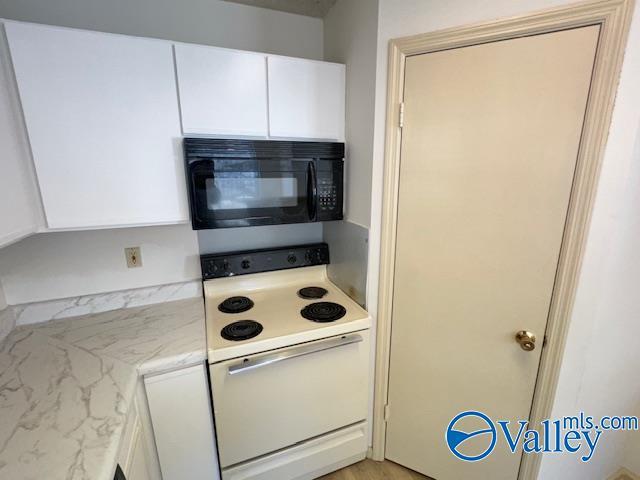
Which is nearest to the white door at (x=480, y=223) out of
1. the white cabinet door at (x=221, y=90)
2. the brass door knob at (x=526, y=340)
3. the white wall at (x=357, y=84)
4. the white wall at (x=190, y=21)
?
the brass door knob at (x=526, y=340)

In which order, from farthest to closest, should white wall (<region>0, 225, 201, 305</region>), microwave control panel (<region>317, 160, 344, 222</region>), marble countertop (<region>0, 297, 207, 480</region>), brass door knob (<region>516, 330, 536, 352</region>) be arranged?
microwave control panel (<region>317, 160, 344, 222</region>), white wall (<region>0, 225, 201, 305</region>), brass door knob (<region>516, 330, 536, 352</region>), marble countertop (<region>0, 297, 207, 480</region>)

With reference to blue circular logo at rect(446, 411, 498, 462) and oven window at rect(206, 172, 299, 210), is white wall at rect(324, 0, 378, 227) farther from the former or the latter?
blue circular logo at rect(446, 411, 498, 462)

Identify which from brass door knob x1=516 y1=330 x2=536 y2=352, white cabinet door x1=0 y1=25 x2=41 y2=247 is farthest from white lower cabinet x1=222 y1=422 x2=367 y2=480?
white cabinet door x1=0 y1=25 x2=41 y2=247

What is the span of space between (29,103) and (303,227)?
130cm

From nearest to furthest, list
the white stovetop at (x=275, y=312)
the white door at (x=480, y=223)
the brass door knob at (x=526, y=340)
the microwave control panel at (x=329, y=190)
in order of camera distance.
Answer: the white door at (x=480, y=223) → the brass door knob at (x=526, y=340) → the white stovetop at (x=275, y=312) → the microwave control panel at (x=329, y=190)

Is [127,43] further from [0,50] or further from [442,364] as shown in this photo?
[442,364]

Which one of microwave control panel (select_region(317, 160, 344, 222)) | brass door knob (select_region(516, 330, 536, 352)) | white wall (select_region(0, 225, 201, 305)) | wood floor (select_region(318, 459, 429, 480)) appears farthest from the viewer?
wood floor (select_region(318, 459, 429, 480))

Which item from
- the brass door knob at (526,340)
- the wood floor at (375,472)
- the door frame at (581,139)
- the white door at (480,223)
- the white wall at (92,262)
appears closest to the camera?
the door frame at (581,139)

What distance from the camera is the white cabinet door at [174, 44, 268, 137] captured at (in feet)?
4.04

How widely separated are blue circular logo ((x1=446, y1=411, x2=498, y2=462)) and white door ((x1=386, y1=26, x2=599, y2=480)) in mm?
21

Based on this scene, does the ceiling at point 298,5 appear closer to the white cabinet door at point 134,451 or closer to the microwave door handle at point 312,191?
the microwave door handle at point 312,191

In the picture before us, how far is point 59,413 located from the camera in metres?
0.90

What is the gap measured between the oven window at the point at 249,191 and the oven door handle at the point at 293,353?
2.16 ft

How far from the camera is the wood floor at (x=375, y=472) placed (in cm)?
163
